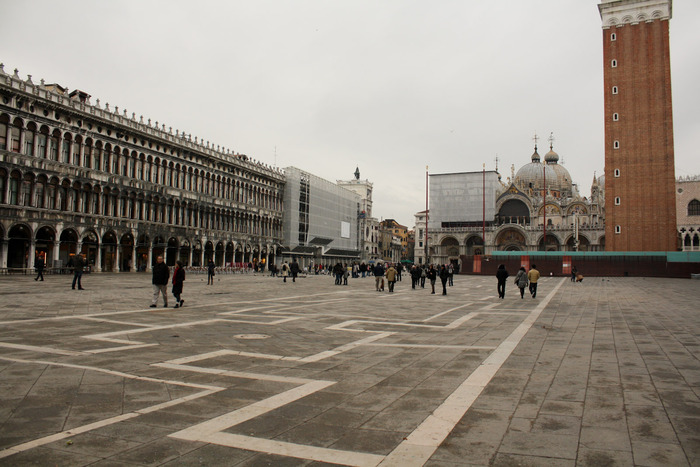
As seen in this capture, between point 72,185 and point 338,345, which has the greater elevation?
point 72,185

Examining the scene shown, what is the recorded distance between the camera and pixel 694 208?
8138cm

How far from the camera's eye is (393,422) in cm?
505

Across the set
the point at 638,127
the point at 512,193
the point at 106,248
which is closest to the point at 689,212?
the point at 512,193

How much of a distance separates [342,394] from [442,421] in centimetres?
145

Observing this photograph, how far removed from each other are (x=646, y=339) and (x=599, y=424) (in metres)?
6.63

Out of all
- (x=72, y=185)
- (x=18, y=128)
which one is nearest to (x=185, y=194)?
(x=72, y=185)

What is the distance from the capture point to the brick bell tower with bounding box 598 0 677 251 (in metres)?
58.1

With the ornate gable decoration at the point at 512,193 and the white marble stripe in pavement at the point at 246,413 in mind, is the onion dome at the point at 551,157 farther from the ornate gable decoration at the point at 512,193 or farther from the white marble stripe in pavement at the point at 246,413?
the white marble stripe in pavement at the point at 246,413

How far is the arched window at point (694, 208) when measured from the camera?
81000mm

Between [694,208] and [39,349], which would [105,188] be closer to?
[39,349]

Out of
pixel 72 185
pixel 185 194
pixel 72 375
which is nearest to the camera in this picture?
pixel 72 375

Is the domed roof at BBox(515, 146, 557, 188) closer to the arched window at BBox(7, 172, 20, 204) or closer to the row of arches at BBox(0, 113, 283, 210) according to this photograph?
the row of arches at BBox(0, 113, 283, 210)

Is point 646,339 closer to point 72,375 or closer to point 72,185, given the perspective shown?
point 72,375

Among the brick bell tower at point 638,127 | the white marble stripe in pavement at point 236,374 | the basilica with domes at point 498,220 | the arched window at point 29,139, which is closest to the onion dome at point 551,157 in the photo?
the basilica with domes at point 498,220
